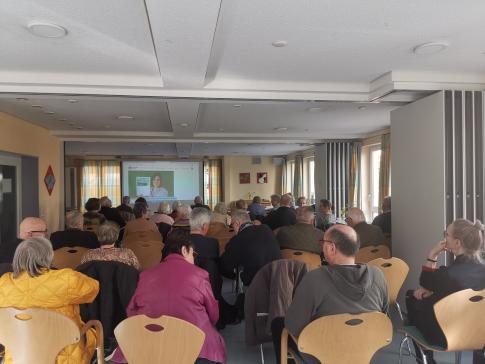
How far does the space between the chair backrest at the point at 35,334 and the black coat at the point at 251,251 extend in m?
1.80

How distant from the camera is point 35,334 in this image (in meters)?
1.99

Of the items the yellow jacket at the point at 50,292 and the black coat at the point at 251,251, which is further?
the black coat at the point at 251,251

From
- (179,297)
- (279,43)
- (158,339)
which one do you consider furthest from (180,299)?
(279,43)

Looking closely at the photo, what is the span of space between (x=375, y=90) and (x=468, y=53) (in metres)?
1.06

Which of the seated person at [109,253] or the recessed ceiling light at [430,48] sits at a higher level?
the recessed ceiling light at [430,48]

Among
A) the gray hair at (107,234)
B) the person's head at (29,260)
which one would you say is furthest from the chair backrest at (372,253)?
the person's head at (29,260)

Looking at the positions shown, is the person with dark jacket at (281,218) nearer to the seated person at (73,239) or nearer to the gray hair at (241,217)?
the gray hair at (241,217)

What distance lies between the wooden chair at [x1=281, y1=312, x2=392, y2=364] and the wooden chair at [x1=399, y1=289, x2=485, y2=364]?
0.43 metres

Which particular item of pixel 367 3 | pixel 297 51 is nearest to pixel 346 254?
pixel 367 3

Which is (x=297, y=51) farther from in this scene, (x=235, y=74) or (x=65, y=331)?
(x=65, y=331)

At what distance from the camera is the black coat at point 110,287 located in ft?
9.16

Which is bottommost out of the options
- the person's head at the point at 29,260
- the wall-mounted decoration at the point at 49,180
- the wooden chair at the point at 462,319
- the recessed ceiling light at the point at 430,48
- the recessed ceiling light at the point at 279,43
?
the wooden chair at the point at 462,319

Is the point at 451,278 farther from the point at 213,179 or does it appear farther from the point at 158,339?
the point at 213,179

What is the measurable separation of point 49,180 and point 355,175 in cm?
616
